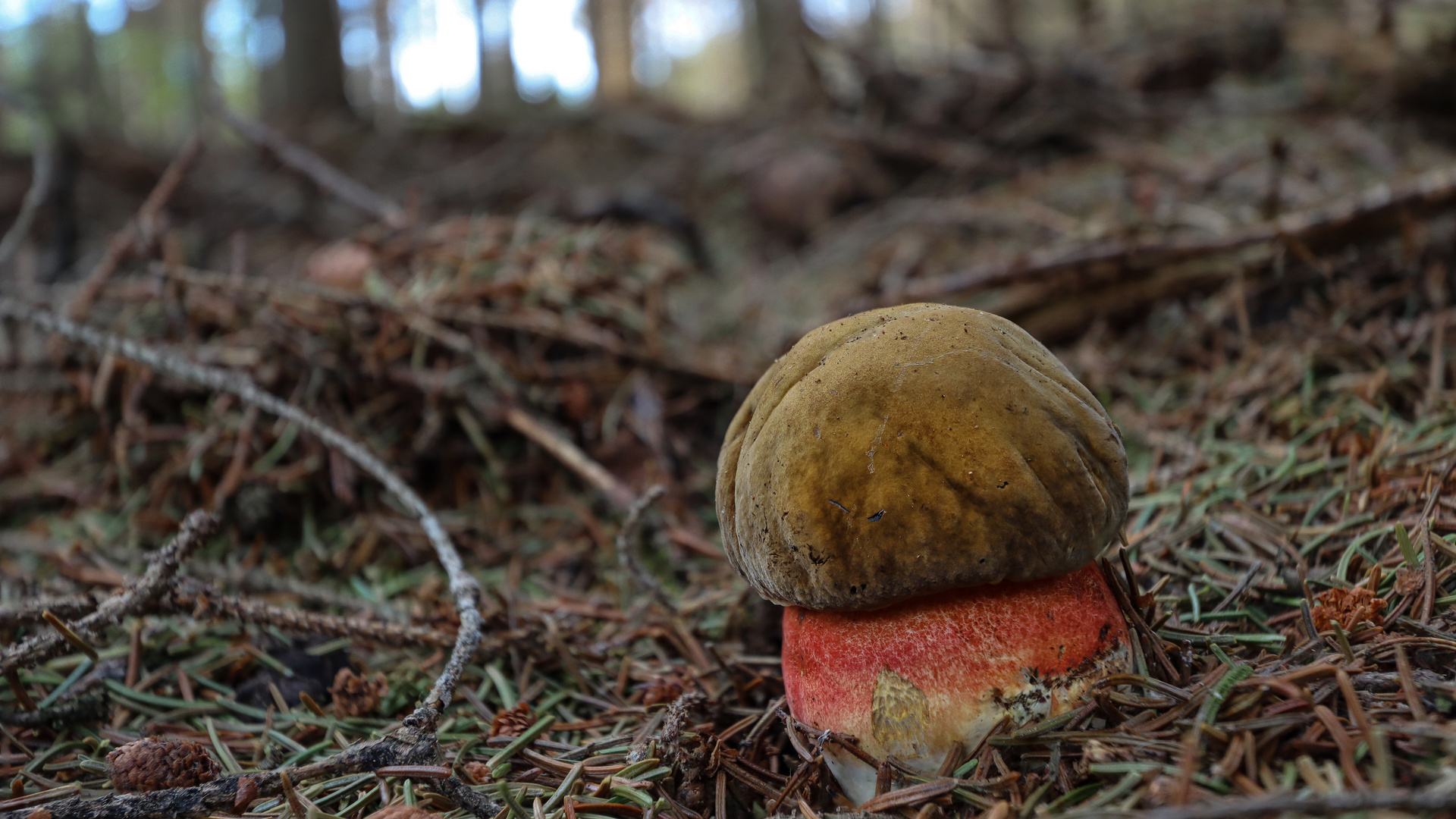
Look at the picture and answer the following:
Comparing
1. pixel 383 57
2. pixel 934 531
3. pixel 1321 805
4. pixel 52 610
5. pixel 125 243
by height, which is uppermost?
pixel 383 57

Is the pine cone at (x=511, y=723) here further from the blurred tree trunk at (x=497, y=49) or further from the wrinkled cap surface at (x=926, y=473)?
the blurred tree trunk at (x=497, y=49)

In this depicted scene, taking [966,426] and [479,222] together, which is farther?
[479,222]

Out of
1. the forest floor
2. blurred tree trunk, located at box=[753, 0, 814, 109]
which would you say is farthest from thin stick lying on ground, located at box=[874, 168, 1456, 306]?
blurred tree trunk, located at box=[753, 0, 814, 109]

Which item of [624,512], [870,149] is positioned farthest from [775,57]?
[624,512]

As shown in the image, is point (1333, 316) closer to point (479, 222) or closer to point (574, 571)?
point (574, 571)

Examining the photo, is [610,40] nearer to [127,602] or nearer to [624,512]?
[624,512]

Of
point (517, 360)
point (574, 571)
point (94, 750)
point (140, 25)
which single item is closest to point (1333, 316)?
point (574, 571)
